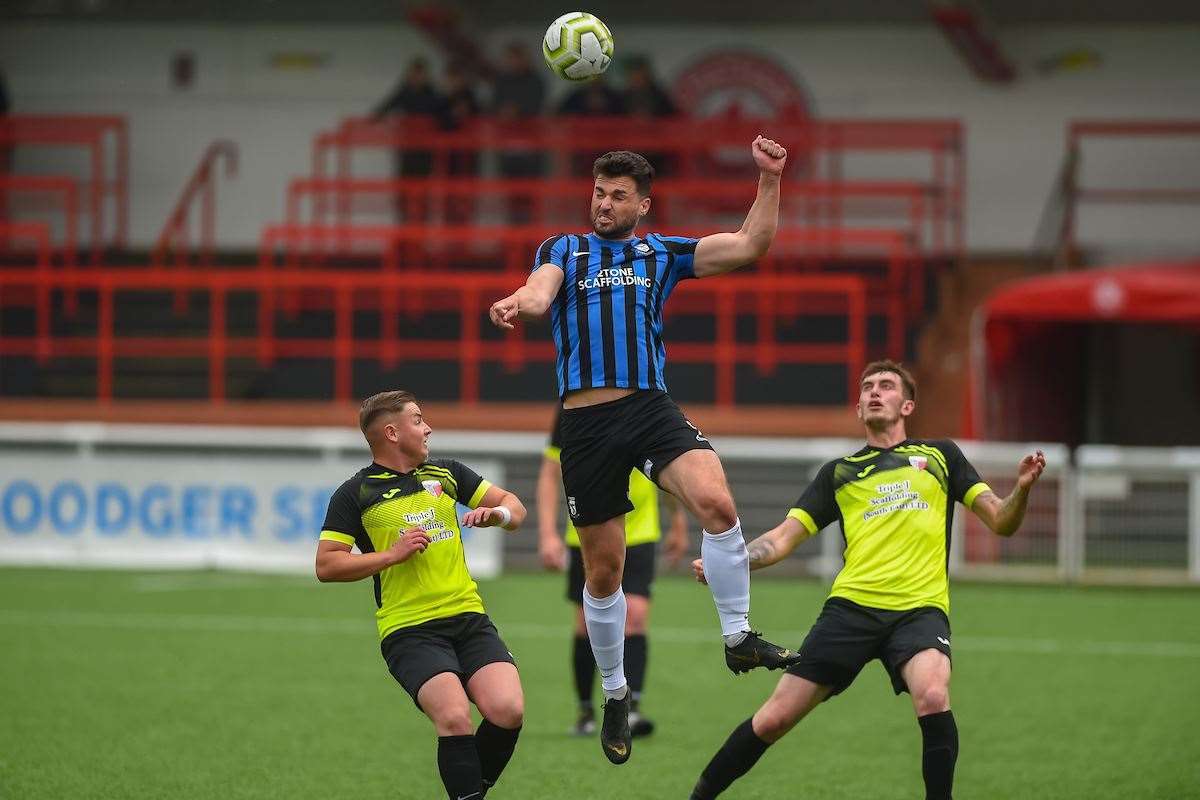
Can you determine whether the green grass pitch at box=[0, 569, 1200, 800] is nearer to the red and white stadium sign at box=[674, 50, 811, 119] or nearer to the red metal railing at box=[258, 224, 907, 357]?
the red metal railing at box=[258, 224, 907, 357]

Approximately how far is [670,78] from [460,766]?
705 inches

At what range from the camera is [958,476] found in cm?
661

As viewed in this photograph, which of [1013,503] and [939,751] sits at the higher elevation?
[1013,503]

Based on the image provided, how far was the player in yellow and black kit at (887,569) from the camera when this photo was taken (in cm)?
622

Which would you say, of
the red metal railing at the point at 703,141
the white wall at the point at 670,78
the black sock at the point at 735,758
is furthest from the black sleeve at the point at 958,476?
the white wall at the point at 670,78

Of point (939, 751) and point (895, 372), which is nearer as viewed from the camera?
point (939, 751)

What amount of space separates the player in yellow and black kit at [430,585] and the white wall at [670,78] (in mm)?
16885

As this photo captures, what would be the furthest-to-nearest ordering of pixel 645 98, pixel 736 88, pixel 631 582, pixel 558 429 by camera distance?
pixel 736 88, pixel 645 98, pixel 631 582, pixel 558 429

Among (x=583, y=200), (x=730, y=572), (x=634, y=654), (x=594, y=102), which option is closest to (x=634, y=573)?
(x=634, y=654)

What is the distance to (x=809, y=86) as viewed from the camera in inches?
900

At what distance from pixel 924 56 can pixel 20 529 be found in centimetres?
1293

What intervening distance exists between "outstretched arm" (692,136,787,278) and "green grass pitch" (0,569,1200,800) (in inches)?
93.4

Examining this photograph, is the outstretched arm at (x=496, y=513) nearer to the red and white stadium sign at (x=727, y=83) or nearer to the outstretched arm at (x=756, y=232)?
the outstretched arm at (x=756, y=232)

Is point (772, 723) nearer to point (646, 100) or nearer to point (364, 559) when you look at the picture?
point (364, 559)
